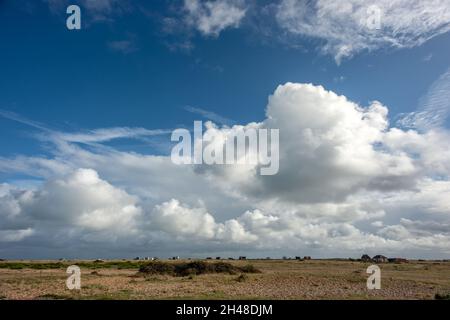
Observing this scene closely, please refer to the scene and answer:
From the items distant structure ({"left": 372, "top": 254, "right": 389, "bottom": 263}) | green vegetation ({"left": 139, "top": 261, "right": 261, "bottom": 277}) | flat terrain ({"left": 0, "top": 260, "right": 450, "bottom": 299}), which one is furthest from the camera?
distant structure ({"left": 372, "top": 254, "right": 389, "bottom": 263})

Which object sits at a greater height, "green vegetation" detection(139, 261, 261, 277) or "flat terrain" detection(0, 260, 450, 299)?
"flat terrain" detection(0, 260, 450, 299)

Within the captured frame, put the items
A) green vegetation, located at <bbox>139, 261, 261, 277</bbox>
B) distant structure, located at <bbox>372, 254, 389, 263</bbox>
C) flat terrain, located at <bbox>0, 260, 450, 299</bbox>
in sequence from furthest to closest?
distant structure, located at <bbox>372, 254, 389, 263</bbox> < green vegetation, located at <bbox>139, 261, 261, 277</bbox> < flat terrain, located at <bbox>0, 260, 450, 299</bbox>

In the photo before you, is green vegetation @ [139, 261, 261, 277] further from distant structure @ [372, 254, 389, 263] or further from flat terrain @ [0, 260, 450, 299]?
distant structure @ [372, 254, 389, 263]

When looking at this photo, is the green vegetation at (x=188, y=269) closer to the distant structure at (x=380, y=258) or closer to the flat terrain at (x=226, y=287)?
the flat terrain at (x=226, y=287)

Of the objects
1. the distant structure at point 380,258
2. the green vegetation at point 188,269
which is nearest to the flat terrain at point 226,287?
the green vegetation at point 188,269

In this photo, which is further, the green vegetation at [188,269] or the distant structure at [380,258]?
the distant structure at [380,258]

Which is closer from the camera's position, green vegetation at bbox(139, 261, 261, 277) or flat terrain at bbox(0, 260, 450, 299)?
flat terrain at bbox(0, 260, 450, 299)

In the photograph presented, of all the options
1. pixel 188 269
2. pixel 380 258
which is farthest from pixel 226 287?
pixel 380 258

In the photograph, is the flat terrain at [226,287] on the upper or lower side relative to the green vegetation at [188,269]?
upper

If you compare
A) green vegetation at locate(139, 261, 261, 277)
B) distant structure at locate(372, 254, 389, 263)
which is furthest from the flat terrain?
distant structure at locate(372, 254, 389, 263)

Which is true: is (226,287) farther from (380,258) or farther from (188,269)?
(380,258)
